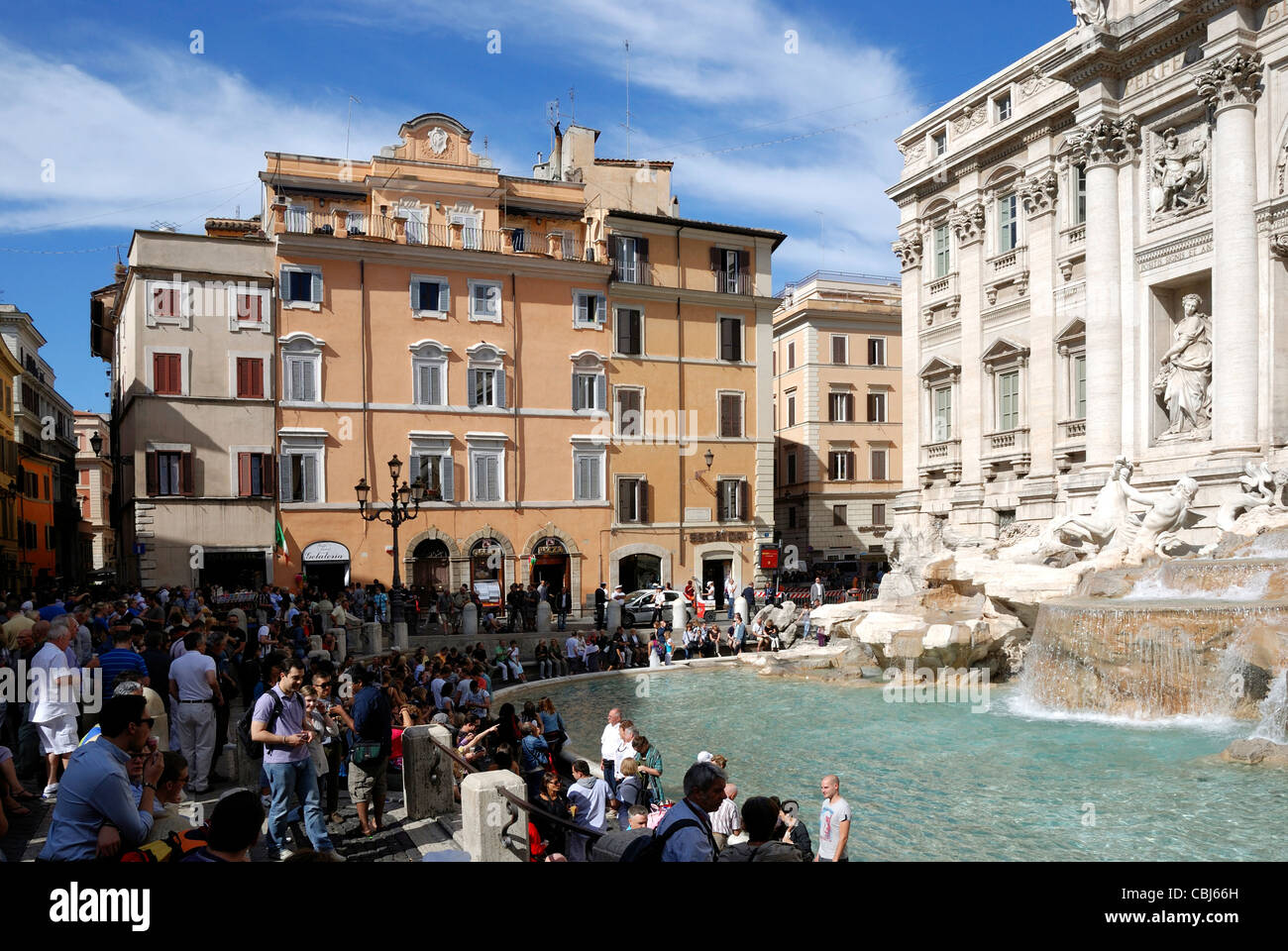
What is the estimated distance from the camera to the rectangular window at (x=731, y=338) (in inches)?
1494

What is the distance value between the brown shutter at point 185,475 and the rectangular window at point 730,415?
64.2 ft

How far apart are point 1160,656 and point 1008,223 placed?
1835cm

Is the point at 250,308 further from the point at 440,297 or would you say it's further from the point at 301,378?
the point at 440,297

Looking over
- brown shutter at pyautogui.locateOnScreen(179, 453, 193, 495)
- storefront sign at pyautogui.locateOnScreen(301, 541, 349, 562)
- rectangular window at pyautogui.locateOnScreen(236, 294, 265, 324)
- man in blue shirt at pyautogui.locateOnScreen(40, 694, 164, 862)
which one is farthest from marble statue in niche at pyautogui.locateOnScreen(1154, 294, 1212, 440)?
brown shutter at pyautogui.locateOnScreen(179, 453, 193, 495)

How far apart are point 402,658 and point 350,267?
73.3ft

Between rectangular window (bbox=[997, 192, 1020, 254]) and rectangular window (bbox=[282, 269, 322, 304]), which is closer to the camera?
rectangular window (bbox=[997, 192, 1020, 254])

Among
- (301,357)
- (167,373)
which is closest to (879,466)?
(301,357)

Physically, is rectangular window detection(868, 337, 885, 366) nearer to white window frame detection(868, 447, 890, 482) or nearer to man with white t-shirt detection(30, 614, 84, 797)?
white window frame detection(868, 447, 890, 482)

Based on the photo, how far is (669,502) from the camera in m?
36.3

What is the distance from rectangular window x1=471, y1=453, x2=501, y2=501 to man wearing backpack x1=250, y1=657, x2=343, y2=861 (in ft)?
87.1

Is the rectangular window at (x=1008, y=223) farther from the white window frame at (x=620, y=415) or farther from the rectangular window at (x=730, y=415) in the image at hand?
the white window frame at (x=620, y=415)

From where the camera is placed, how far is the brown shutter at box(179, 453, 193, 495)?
30.2 metres

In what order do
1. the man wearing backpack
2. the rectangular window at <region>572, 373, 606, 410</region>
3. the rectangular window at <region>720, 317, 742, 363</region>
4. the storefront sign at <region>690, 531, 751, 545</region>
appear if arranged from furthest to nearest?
1. the rectangular window at <region>720, 317, 742, 363</region>
2. the storefront sign at <region>690, 531, 751, 545</region>
3. the rectangular window at <region>572, 373, 606, 410</region>
4. the man wearing backpack

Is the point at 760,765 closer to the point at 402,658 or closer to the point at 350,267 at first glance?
the point at 402,658
